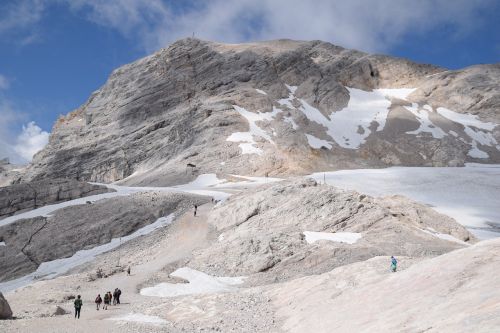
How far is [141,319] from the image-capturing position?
2209cm

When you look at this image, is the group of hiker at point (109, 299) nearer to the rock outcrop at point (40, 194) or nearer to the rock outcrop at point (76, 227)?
the rock outcrop at point (76, 227)

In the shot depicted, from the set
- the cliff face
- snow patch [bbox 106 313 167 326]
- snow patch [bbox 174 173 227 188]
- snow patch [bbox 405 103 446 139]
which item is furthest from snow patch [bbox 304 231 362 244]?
snow patch [bbox 405 103 446 139]

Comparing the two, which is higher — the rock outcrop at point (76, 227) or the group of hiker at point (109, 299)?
the rock outcrop at point (76, 227)

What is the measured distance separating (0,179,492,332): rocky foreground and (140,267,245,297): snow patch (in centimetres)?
8

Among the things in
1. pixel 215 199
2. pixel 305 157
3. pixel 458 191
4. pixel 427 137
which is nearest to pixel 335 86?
pixel 427 137

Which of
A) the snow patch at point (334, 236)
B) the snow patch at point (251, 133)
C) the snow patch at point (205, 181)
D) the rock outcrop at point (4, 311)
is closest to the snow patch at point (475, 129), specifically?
the snow patch at point (251, 133)

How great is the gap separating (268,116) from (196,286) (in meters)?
69.0

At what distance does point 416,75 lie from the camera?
132500mm

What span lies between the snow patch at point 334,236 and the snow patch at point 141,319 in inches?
557

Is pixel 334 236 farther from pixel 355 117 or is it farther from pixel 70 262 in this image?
pixel 355 117

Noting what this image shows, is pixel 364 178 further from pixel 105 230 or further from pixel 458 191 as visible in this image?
pixel 105 230

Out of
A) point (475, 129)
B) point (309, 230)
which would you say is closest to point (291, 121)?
point (475, 129)

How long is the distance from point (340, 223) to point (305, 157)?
50.2 meters

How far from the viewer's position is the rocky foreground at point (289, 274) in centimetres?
1516
